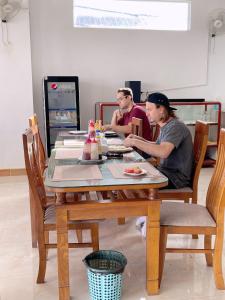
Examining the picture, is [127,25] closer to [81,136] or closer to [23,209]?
[81,136]

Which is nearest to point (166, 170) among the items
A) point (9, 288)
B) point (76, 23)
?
point (9, 288)

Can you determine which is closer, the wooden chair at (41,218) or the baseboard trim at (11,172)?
the wooden chair at (41,218)

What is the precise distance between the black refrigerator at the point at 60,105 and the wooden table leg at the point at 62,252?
2.91 m

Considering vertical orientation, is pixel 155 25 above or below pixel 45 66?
above

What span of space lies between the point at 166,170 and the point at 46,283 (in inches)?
45.3

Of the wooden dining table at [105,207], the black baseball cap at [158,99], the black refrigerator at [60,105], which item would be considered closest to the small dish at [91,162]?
the wooden dining table at [105,207]

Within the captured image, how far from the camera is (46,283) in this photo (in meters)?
2.20

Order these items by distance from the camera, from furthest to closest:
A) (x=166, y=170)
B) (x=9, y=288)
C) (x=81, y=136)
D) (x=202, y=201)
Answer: (x=202, y=201) → (x=81, y=136) → (x=166, y=170) → (x=9, y=288)

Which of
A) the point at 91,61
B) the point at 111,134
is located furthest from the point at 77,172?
the point at 91,61

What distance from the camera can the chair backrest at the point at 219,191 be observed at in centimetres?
200

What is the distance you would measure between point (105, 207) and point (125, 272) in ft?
2.23

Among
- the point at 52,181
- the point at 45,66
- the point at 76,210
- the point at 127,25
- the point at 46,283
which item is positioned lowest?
the point at 46,283

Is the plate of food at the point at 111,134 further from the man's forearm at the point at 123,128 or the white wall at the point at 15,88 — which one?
the white wall at the point at 15,88

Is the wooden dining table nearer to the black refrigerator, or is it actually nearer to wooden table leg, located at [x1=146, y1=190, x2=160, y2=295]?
wooden table leg, located at [x1=146, y1=190, x2=160, y2=295]
